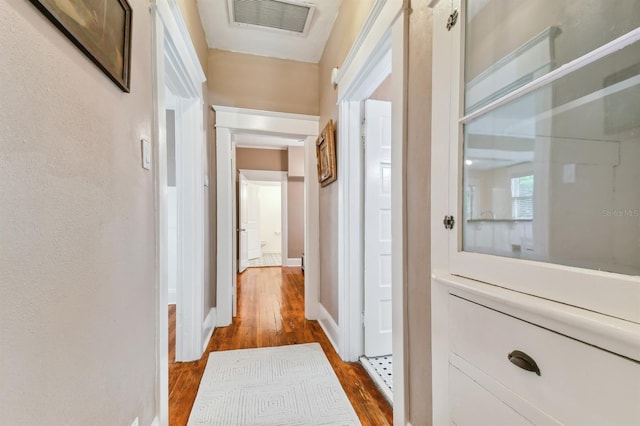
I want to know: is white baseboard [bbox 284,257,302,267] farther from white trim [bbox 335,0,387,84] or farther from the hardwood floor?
white trim [bbox 335,0,387,84]

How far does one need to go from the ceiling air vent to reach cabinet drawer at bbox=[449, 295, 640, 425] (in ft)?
7.96

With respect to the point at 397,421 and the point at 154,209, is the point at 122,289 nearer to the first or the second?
the point at 154,209

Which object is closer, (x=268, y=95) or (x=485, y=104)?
(x=485, y=104)

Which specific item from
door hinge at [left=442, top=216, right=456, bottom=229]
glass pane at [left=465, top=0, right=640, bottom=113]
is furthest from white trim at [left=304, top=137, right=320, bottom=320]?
glass pane at [left=465, top=0, right=640, bottom=113]

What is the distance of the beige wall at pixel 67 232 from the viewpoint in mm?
527

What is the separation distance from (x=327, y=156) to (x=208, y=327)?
1858mm

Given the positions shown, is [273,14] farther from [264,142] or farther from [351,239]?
[264,142]

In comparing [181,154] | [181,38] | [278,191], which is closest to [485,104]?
[181,38]

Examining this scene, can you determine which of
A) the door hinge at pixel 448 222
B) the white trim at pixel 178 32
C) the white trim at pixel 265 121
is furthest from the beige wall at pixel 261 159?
the door hinge at pixel 448 222

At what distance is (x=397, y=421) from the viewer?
1238mm

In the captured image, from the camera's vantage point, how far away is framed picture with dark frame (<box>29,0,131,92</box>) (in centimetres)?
63

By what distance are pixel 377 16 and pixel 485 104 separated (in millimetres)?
969

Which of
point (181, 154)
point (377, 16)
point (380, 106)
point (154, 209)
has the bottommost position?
point (154, 209)

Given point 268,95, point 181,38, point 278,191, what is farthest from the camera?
point 278,191
